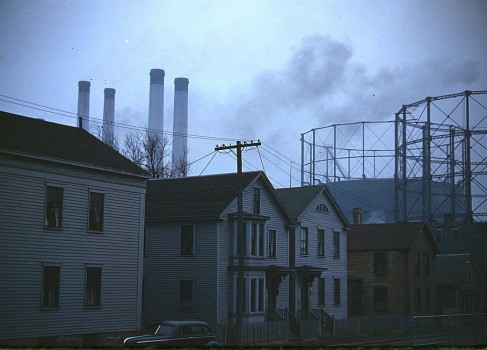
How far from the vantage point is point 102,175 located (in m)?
29.9

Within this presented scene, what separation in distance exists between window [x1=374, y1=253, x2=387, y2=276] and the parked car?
2567cm

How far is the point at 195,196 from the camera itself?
39.3 meters

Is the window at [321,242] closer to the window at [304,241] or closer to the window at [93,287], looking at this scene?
the window at [304,241]

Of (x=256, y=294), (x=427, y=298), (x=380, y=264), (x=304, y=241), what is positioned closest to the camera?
(x=256, y=294)

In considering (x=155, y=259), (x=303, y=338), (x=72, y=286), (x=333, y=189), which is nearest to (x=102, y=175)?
(x=72, y=286)

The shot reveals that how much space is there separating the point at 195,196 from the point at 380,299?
17323 mm

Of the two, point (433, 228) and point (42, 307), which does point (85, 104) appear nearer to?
point (433, 228)

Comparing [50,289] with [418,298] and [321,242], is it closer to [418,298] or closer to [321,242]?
[321,242]

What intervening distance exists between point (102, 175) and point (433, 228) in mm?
32932

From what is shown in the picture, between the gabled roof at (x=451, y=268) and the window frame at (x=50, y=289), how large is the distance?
29905 mm

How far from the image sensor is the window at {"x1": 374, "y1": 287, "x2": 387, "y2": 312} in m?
48.9

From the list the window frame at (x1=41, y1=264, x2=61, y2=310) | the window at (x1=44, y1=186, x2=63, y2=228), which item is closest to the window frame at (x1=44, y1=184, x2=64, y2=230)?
the window at (x1=44, y1=186, x2=63, y2=228)

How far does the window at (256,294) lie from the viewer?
38.1 meters

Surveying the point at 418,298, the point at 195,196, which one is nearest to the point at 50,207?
the point at 195,196
